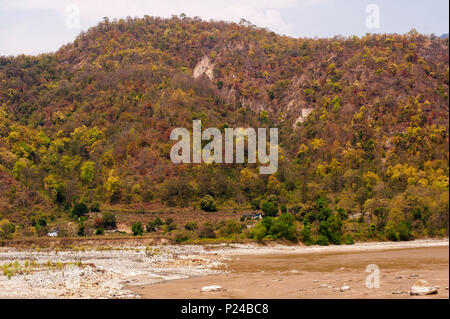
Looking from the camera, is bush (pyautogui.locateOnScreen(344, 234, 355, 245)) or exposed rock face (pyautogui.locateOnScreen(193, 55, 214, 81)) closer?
bush (pyautogui.locateOnScreen(344, 234, 355, 245))

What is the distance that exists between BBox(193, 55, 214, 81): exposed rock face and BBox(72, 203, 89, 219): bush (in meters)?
73.9

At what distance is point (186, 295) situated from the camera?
19.1m

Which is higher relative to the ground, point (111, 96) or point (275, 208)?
point (111, 96)

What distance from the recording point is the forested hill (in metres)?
83.8

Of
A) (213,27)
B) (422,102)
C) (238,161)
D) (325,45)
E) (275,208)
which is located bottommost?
(275,208)

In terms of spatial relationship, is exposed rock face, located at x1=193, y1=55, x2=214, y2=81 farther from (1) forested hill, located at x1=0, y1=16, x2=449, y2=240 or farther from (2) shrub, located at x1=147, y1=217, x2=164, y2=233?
(2) shrub, located at x1=147, y1=217, x2=164, y2=233

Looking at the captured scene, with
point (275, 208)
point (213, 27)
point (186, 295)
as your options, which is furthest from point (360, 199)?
point (213, 27)

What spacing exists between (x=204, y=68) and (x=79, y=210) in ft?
267

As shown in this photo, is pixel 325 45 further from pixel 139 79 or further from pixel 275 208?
pixel 275 208

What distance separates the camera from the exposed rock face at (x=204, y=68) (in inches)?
5787

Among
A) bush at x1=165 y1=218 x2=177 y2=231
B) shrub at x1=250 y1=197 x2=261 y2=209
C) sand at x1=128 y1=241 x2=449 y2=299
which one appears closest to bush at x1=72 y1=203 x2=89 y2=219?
bush at x1=165 y1=218 x2=177 y2=231

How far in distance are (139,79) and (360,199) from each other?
67622 millimetres

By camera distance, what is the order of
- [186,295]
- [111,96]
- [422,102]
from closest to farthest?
[186,295] → [422,102] → [111,96]

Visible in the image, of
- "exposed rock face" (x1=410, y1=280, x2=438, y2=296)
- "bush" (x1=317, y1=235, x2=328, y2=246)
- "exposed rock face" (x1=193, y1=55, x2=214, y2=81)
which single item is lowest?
"bush" (x1=317, y1=235, x2=328, y2=246)
